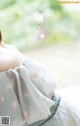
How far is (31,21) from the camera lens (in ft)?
4.29

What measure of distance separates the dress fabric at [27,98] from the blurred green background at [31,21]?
308mm

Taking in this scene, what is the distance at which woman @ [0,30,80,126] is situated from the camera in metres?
0.93

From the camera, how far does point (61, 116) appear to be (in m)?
1.02

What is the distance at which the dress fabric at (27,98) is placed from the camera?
3.05 feet

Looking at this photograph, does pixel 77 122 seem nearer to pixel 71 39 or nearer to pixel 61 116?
pixel 61 116

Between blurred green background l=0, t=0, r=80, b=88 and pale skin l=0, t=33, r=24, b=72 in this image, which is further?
blurred green background l=0, t=0, r=80, b=88

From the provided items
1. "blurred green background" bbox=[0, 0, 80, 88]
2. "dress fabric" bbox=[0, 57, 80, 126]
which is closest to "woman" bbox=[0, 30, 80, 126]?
"dress fabric" bbox=[0, 57, 80, 126]

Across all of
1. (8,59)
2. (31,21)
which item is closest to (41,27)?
(31,21)

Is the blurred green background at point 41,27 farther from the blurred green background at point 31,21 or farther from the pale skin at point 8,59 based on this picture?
the pale skin at point 8,59

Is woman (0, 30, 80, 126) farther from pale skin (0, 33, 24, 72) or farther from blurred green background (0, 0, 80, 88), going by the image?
blurred green background (0, 0, 80, 88)

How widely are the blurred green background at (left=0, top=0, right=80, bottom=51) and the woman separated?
282 millimetres

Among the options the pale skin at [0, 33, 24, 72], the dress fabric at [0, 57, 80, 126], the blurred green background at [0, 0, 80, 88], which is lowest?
the dress fabric at [0, 57, 80, 126]

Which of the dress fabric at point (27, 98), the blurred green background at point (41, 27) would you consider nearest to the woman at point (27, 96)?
the dress fabric at point (27, 98)

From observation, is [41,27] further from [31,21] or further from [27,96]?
[27,96]
